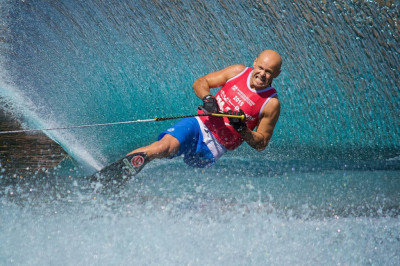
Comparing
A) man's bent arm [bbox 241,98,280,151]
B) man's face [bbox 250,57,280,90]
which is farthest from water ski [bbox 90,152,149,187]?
man's face [bbox 250,57,280,90]

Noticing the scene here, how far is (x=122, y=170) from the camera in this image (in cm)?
324

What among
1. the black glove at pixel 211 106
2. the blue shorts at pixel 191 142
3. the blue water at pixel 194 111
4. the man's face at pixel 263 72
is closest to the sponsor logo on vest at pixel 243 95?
the man's face at pixel 263 72

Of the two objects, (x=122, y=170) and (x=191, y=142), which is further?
(x=191, y=142)

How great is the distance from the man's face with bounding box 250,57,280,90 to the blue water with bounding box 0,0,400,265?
96cm

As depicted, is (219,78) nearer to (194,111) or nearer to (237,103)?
(237,103)

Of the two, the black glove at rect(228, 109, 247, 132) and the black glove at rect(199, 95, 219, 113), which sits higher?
the black glove at rect(199, 95, 219, 113)

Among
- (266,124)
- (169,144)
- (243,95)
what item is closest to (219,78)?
(243,95)

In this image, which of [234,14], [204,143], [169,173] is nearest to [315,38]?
[234,14]

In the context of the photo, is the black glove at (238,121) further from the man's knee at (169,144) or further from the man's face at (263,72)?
the man's knee at (169,144)

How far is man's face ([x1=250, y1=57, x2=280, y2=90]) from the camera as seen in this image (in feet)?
11.4

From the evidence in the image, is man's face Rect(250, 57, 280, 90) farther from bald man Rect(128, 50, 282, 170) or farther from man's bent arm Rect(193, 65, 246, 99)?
man's bent arm Rect(193, 65, 246, 99)

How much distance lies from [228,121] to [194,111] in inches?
135

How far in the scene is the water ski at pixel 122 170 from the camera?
324 cm

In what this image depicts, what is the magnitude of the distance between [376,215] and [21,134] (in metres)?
4.42
